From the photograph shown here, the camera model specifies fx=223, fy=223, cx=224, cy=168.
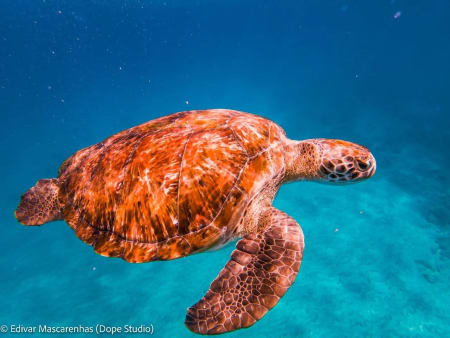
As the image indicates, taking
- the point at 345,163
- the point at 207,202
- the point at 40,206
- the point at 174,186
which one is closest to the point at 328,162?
the point at 345,163

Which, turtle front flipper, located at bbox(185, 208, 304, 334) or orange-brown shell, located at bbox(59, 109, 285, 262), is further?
orange-brown shell, located at bbox(59, 109, 285, 262)

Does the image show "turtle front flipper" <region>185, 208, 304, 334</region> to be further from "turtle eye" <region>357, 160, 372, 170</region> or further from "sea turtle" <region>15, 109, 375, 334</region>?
"turtle eye" <region>357, 160, 372, 170</region>

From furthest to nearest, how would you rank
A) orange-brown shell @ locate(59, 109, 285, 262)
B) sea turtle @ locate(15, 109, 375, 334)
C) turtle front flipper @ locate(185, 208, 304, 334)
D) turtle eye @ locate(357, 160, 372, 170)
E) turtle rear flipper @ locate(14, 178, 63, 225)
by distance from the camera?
1. turtle rear flipper @ locate(14, 178, 63, 225)
2. turtle eye @ locate(357, 160, 372, 170)
3. orange-brown shell @ locate(59, 109, 285, 262)
4. sea turtle @ locate(15, 109, 375, 334)
5. turtle front flipper @ locate(185, 208, 304, 334)

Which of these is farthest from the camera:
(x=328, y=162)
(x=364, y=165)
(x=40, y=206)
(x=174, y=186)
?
(x=40, y=206)

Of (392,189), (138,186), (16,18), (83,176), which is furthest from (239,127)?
(16,18)

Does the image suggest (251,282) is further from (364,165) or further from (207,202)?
(364,165)

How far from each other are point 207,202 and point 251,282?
0.88 metres

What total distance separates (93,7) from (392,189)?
3436 cm

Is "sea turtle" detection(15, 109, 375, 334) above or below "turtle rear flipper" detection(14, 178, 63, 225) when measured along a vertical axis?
below

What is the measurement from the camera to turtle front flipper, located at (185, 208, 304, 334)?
6.41ft

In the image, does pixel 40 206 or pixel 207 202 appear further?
pixel 40 206

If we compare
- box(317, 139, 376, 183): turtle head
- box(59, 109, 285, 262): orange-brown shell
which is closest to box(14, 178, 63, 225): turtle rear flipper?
box(59, 109, 285, 262): orange-brown shell

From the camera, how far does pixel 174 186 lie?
2301mm

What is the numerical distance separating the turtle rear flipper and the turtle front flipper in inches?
97.7
